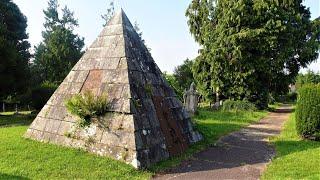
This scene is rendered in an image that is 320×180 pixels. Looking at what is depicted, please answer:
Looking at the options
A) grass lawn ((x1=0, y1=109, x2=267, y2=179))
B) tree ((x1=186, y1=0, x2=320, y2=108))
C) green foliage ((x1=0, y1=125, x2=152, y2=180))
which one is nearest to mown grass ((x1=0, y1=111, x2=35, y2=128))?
grass lawn ((x1=0, y1=109, x2=267, y2=179))

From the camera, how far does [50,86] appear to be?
21.0m


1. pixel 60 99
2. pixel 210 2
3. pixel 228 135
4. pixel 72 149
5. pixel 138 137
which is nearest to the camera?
pixel 138 137

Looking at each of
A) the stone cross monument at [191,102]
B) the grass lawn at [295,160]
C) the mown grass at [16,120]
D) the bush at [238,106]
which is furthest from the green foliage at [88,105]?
the bush at [238,106]

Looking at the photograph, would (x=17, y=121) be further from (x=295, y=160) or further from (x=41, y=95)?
(x=295, y=160)

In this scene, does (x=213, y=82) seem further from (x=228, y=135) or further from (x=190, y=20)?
(x=228, y=135)

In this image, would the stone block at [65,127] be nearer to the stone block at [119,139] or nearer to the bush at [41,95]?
the stone block at [119,139]

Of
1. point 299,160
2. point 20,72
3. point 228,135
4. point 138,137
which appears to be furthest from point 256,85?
point 138,137

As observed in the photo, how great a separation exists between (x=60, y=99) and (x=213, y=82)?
74.0ft

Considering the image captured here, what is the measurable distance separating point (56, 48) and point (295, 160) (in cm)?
3867

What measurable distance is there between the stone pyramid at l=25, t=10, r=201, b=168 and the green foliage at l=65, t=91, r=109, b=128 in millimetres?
221

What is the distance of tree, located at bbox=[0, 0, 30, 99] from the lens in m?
20.8

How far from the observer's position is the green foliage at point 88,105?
847 cm

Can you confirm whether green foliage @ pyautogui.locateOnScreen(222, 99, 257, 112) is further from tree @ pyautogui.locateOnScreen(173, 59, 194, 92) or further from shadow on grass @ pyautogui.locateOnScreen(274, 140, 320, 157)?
tree @ pyautogui.locateOnScreen(173, 59, 194, 92)

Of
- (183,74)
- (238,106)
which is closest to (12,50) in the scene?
(238,106)
